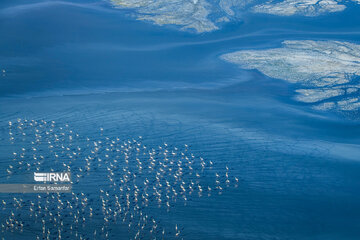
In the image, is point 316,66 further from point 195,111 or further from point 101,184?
point 101,184

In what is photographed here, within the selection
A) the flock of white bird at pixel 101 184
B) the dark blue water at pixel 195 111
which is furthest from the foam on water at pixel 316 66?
the flock of white bird at pixel 101 184

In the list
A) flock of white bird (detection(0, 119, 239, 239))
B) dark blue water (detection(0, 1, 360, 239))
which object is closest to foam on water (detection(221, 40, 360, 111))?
dark blue water (detection(0, 1, 360, 239))

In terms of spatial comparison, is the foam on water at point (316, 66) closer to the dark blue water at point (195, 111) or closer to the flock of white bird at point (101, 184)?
the dark blue water at point (195, 111)

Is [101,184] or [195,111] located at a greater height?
[195,111]

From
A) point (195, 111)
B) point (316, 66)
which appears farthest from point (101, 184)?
point (316, 66)

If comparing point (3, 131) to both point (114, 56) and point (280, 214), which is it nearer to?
point (114, 56)

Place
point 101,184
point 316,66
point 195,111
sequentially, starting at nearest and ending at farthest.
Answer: point 101,184 < point 195,111 < point 316,66
